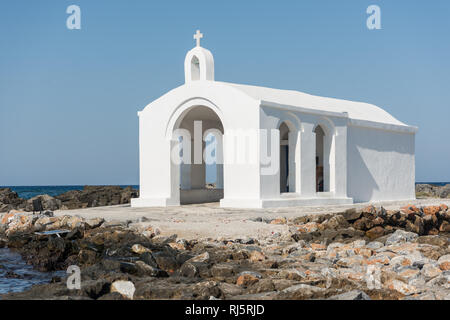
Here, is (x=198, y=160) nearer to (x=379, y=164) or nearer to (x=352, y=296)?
(x=379, y=164)

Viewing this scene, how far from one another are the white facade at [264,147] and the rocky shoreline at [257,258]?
12.2 feet

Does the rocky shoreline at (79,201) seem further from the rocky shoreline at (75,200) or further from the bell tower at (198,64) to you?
the bell tower at (198,64)

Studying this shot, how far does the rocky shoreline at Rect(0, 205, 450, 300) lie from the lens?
23.9ft

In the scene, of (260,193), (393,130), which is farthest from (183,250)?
(393,130)

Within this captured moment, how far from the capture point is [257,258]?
376 inches

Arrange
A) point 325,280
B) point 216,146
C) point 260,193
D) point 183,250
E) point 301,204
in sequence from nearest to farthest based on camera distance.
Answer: point 325,280, point 183,250, point 260,193, point 301,204, point 216,146

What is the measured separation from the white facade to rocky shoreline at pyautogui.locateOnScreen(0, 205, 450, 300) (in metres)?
3.71

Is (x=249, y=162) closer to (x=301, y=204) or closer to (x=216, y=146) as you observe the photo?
(x=301, y=204)

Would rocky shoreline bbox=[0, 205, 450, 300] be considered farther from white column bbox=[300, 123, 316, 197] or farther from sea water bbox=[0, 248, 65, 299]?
white column bbox=[300, 123, 316, 197]

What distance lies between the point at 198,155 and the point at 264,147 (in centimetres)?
565

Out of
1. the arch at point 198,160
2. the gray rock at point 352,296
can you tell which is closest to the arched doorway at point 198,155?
the arch at point 198,160

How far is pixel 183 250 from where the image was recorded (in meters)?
10.8

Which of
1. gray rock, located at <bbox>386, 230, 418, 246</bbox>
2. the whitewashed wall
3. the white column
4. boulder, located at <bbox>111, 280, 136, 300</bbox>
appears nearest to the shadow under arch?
the white column
